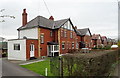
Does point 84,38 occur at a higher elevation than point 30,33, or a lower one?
lower

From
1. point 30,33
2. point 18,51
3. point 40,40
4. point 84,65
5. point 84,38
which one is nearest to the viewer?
point 84,65

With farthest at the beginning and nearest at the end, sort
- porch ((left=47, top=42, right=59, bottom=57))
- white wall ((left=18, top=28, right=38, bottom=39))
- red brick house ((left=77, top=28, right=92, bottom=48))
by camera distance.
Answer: red brick house ((left=77, top=28, right=92, bottom=48))
porch ((left=47, top=42, right=59, bottom=57))
white wall ((left=18, top=28, right=38, bottom=39))

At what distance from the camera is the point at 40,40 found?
70.8 feet

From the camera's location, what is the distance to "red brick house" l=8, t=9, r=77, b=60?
19078 mm

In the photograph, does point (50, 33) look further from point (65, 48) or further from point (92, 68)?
point (92, 68)

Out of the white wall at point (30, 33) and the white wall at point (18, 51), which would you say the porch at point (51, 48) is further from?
the white wall at point (18, 51)

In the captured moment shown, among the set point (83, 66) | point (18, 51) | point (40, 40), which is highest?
A: point (40, 40)

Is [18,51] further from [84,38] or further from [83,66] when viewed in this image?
[84,38]

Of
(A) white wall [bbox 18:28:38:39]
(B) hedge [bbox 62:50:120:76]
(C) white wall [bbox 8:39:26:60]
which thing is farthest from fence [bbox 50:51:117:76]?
(A) white wall [bbox 18:28:38:39]

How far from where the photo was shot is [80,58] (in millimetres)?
5906

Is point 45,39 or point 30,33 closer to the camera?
point 30,33

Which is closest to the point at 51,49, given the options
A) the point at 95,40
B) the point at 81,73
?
the point at 81,73

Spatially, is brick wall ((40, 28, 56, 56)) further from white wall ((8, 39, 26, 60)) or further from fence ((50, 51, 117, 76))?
fence ((50, 51, 117, 76))

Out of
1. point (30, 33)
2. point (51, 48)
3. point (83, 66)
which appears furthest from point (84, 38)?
point (83, 66)
